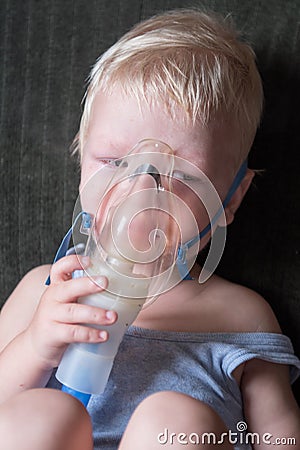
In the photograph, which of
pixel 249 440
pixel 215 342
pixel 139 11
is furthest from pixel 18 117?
pixel 249 440

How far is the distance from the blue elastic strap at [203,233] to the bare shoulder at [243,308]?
82 mm

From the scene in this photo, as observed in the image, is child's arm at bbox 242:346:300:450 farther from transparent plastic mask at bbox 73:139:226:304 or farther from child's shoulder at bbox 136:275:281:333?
transparent plastic mask at bbox 73:139:226:304

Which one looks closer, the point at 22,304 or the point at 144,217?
the point at 144,217

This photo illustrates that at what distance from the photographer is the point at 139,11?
1173 mm

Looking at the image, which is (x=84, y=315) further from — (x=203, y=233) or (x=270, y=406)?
(x=270, y=406)

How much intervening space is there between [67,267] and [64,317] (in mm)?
72

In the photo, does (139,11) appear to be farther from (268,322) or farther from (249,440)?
(249,440)

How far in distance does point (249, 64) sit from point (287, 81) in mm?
98

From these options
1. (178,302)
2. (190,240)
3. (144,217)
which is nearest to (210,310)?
(178,302)

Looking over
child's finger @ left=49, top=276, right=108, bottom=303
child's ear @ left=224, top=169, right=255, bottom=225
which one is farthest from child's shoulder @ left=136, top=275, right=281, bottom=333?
child's finger @ left=49, top=276, right=108, bottom=303

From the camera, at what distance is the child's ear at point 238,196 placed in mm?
1102

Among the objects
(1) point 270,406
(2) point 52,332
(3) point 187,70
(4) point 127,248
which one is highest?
(3) point 187,70

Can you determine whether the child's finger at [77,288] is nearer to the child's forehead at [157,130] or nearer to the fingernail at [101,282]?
the fingernail at [101,282]

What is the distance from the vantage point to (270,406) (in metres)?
1.03
